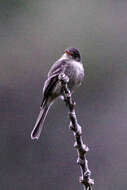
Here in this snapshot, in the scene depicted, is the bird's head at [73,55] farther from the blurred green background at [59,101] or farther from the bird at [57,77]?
the blurred green background at [59,101]

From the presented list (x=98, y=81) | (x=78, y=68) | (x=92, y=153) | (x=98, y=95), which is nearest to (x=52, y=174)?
(x=92, y=153)

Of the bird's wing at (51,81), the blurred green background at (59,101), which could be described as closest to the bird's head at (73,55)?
the bird's wing at (51,81)

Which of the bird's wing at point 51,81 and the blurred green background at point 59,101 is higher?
the blurred green background at point 59,101

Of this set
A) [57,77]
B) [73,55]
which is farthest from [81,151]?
[73,55]

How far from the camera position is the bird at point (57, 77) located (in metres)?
2.14

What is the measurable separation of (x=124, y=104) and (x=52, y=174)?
182 centimetres

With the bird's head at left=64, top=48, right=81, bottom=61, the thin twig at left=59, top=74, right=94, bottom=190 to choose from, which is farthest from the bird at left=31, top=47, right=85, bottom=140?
the thin twig at left=59, top=74, right=94, bottom=190

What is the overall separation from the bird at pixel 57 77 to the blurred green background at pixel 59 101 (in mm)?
1154

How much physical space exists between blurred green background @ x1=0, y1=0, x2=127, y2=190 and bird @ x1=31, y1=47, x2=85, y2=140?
3.79 feet

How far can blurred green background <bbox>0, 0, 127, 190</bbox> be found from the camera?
6.38 meters

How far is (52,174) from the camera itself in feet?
20.1

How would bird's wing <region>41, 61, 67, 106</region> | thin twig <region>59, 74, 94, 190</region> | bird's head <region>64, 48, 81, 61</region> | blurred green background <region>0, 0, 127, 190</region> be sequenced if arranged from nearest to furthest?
1. thin twig <region>59, 74, 94, 190</region>
2. bird's wing <region>41, 61, 67, 106</region>
3. bird's head <region>64, 48, 81, 61</region>
4. blurred green background <region>0, 0, 127, 190</region>

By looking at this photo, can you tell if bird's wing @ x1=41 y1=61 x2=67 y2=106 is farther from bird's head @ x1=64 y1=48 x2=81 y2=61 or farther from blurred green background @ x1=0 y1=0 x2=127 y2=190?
blurred green background @ x1=0 y1=0 x2=127 y2=190

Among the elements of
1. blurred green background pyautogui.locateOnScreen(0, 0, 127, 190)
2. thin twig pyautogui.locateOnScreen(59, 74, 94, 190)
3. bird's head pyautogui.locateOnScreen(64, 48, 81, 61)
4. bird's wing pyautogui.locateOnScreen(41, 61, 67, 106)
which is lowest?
thin twig pyautogui.locateOnScreen(59, 74, 94, 190)
